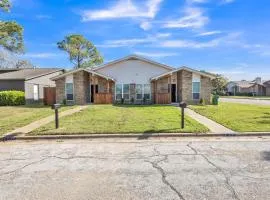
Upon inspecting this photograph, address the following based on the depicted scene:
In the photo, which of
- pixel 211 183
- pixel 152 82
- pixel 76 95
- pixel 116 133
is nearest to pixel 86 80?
pixel 76 95

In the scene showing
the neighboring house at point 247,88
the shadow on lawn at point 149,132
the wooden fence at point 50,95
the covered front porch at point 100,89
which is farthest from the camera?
the neighboring house at point 247,88

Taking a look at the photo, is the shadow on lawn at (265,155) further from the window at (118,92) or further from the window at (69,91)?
the window at (69,91)

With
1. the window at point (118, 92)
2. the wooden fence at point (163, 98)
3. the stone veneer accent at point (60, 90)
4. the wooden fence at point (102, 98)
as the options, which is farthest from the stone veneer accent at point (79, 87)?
the wooden fence at point (163, 98)

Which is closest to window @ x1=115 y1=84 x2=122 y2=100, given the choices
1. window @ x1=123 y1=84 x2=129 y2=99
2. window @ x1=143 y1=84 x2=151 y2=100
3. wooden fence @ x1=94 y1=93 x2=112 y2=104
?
window @ x1=123 y1=84 x2=129 y2=99

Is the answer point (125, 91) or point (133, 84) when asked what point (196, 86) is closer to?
point (133, 84)

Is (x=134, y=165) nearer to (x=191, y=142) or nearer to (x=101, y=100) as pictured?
(x=191, y=142)

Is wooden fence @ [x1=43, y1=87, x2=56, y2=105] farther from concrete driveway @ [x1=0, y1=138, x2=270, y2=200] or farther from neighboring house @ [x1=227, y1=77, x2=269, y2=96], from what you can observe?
neighboring house @ [x1=227, y1=77, x2=269, y2=96]

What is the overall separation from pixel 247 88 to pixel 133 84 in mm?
57378

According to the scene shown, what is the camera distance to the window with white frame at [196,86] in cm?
2717

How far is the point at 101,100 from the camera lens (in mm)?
27328

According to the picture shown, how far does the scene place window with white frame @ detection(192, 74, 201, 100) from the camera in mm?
27172

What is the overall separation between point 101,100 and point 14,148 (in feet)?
61.8

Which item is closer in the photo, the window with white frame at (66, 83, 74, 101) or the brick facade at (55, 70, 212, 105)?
the brick facade at (55, 70, 212, 105)

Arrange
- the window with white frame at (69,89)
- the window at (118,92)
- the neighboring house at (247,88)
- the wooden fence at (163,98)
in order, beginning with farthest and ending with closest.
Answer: the neighboring house at (247,88), the window at (118,92), the window with white frame at (69,89), the wooden fence at (163,98)
